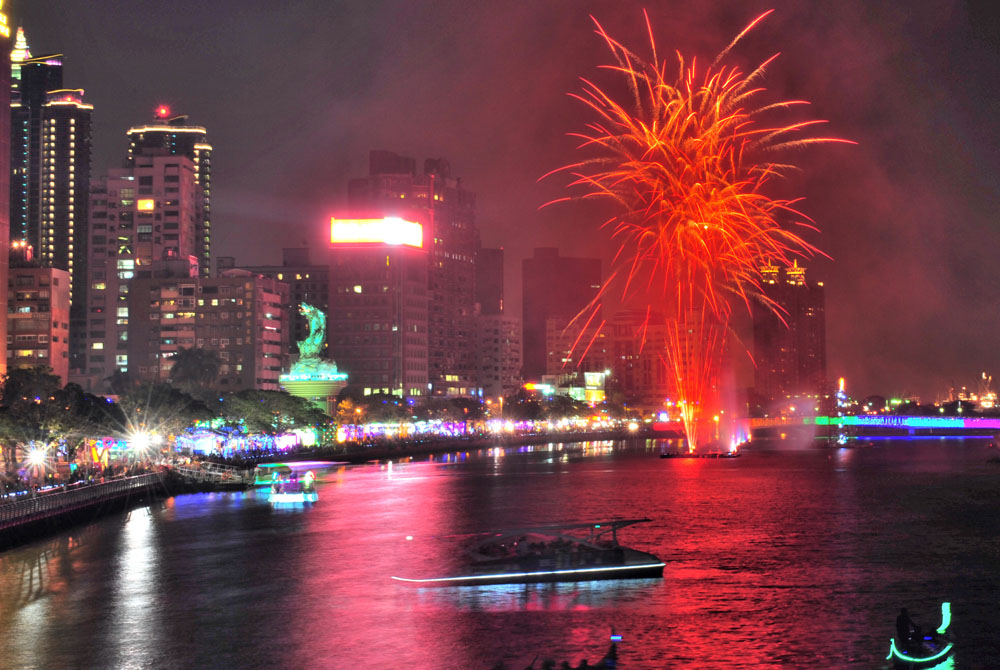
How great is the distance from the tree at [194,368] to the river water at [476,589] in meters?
93.6

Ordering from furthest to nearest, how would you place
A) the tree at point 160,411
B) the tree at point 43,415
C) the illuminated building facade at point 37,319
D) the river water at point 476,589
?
1. the illuminated building facade at point 37,319
2. the tree at point 160,411
3. the tree at point 43,415
4. the river water at point 476,589

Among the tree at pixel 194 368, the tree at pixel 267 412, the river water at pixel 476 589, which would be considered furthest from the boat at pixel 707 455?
the tree at pixel 194 368

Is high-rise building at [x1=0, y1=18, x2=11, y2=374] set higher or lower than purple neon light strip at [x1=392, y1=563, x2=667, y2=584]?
higher

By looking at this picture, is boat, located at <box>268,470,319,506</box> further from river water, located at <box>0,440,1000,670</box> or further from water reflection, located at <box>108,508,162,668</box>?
water reflection, located at <box>108,508,162,668</box>

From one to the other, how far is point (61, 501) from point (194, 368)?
381 feet

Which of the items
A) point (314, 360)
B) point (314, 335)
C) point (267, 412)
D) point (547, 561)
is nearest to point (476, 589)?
point (547, 561)

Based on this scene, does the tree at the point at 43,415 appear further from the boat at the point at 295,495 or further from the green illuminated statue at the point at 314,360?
the green illuminated statue at the point at 314,360

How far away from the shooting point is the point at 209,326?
638 ft

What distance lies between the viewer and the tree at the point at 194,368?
17525 cm

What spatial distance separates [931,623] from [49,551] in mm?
40830

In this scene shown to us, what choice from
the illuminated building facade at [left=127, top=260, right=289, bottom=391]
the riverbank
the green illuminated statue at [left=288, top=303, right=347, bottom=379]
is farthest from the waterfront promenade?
the illuminated building facade at [left=127, top=260, right=289, bottom=391]

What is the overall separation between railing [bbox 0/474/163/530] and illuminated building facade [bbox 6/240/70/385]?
9624 centimetres

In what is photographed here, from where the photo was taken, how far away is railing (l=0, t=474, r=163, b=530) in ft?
180

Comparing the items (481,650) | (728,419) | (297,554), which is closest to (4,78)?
(297,554)
